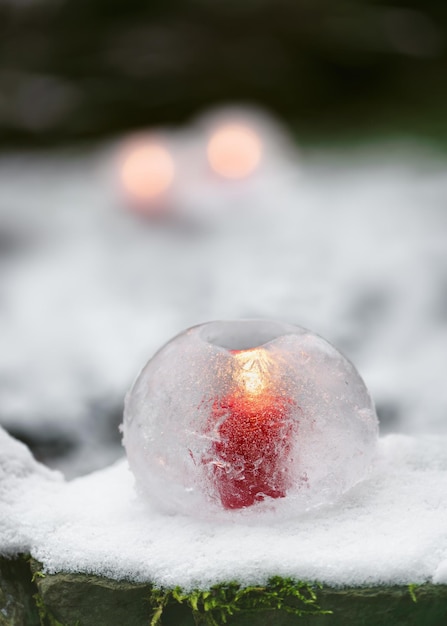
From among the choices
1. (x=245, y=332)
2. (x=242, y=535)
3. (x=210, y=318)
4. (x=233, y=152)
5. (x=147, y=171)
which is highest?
(x=233, y=152)

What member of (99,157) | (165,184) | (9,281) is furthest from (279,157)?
(9,281)

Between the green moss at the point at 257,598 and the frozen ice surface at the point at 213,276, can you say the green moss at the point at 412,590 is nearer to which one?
the green moss at the point at 257,598

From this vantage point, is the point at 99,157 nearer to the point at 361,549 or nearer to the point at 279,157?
the point at 279,157

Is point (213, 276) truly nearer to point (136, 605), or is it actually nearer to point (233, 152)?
point (233, 152)

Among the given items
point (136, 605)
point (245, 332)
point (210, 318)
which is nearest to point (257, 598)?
point (136, 605)

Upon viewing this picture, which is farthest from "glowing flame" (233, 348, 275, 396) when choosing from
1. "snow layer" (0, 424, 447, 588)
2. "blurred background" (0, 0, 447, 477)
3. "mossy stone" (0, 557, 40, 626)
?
"blurred background" (0, 0, 447, 477)

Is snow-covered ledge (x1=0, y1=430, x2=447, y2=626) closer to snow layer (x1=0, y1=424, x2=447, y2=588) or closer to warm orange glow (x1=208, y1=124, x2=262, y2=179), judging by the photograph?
snow layer (x1=0, y1=424, x2=447, y2=588)
